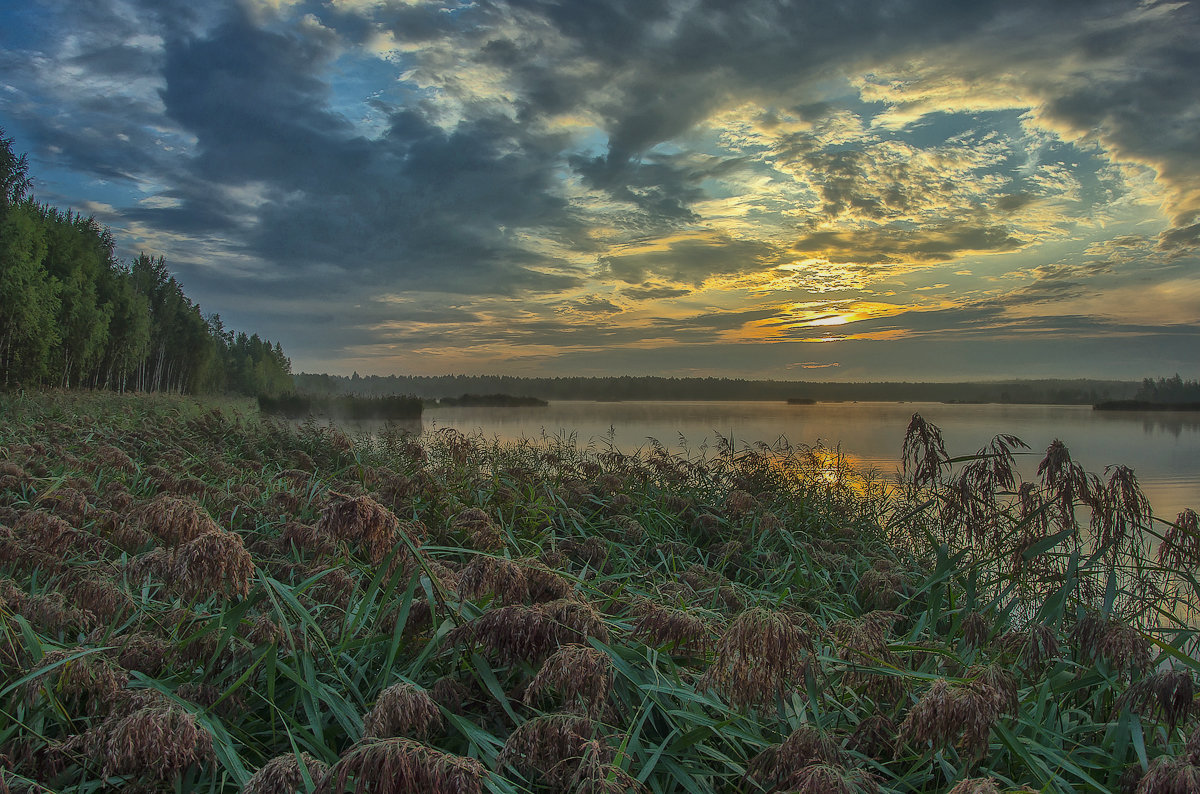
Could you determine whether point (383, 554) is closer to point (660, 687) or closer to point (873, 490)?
point (660, 687)

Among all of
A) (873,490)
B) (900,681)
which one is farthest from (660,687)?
(873,490)

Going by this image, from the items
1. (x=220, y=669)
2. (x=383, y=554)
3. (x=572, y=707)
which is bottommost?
(x=220, y=669)

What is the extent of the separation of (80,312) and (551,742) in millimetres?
44246

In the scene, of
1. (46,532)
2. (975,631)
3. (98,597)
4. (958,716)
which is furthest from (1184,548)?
(46,532)

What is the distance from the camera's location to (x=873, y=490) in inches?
370

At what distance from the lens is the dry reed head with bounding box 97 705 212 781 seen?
162 centimetres

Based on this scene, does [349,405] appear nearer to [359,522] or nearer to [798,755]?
[359,522]

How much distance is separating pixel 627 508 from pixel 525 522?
1720 millimetres

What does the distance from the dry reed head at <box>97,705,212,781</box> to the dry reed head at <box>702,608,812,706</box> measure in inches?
54.9

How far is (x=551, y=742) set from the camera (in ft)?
5.48

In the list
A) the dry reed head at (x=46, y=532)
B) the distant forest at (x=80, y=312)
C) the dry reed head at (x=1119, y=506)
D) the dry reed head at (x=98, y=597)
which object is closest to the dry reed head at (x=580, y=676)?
the dry reed head at (x=98, y=597)

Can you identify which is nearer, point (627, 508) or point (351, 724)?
point (351, 724)

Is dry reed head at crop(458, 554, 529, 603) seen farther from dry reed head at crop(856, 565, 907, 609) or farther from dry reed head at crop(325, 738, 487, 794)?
dry reed head at crop(856, 565, 907, 609)

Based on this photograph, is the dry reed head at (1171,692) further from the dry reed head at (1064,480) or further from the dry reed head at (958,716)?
the dry reed head at (1064,480)
